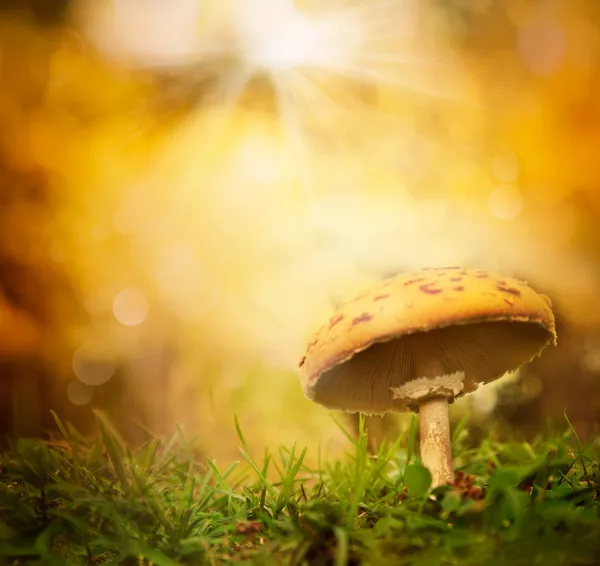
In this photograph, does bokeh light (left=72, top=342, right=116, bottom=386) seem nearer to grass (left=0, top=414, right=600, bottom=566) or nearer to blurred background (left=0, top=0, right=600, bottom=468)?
blurred background (left=0, top=0, right=600, bottom=468)

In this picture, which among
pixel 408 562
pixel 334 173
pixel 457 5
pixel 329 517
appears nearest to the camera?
pixel 408 562

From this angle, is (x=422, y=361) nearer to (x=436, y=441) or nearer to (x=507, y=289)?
(x=436, y=441)

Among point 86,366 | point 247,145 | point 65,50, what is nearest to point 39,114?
point 65,50

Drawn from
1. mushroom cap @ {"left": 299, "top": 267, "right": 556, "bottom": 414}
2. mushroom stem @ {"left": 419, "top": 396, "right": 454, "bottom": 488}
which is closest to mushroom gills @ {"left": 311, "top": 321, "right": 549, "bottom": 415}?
mushroom cap @ {"left": 299, "top": 267, "right": 556, "bottom": 414}

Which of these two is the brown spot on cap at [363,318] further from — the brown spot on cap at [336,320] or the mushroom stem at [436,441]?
the mushroom stem at [436,441]

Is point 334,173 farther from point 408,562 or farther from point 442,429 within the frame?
point 408,562

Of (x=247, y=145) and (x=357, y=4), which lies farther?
(x=247, y=145)

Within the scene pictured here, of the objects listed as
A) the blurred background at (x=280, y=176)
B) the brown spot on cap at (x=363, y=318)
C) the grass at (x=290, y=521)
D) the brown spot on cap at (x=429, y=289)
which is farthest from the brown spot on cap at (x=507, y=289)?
the blurred background at (x=280, y=176)
